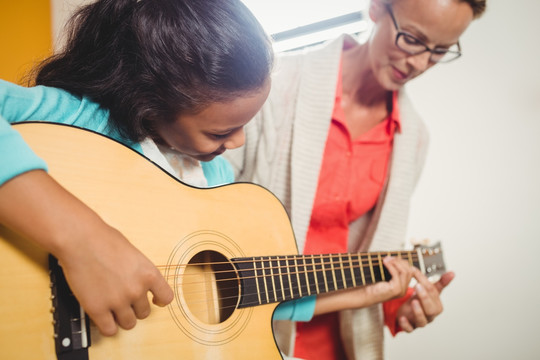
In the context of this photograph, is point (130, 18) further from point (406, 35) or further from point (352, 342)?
point (352, 342)

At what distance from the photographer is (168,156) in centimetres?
75

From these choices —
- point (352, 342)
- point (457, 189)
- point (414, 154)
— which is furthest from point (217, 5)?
point (457, 189)

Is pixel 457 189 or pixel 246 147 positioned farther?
pixel 457 189

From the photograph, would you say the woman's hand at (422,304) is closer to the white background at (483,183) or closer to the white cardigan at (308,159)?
the white cardigan at (308,159)

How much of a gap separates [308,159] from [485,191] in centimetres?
103

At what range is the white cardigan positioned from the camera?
1074 mm

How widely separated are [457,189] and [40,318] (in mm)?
1682

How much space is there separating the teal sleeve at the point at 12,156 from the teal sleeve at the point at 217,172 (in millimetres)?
433

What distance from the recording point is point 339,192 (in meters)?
1.14

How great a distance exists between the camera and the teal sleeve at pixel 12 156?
39cm

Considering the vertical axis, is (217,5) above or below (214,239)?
above

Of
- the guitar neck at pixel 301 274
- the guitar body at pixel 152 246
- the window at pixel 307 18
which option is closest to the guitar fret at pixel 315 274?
the guitar neck at pixel 301 274

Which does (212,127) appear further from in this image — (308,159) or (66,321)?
(308,159)

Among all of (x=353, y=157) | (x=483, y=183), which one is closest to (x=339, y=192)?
(x=353, y=157)
